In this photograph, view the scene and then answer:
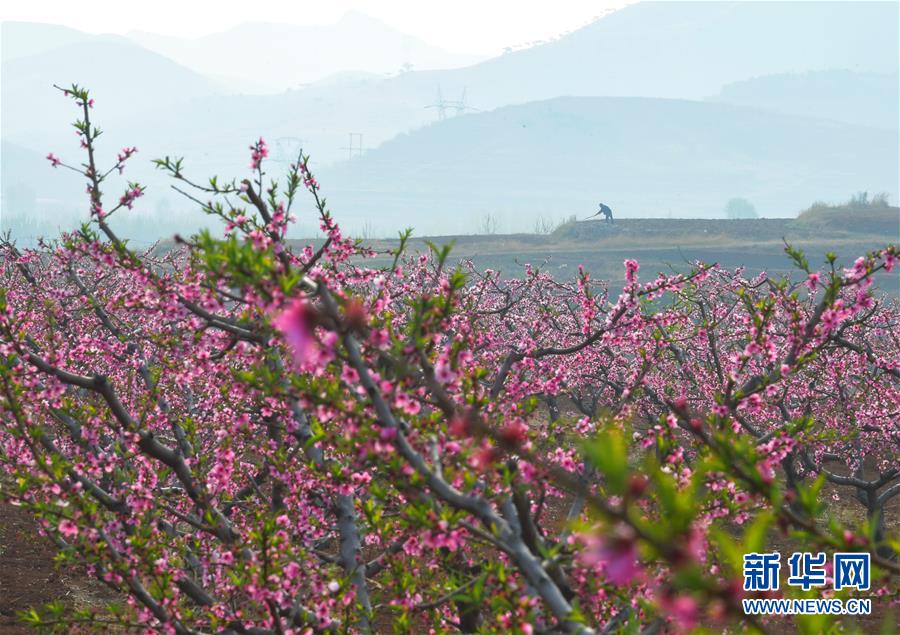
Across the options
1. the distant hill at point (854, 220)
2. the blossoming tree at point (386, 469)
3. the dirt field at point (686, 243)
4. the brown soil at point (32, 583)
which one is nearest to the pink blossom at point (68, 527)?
the blossoming tree at point (386, 469)

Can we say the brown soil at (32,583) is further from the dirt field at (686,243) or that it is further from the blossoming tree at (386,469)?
the dirt field at (686,243)

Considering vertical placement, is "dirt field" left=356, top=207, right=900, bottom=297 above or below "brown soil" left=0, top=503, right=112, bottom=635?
above


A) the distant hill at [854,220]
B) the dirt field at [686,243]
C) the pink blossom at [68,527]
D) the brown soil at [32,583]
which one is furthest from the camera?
the distant hill at [854,220]

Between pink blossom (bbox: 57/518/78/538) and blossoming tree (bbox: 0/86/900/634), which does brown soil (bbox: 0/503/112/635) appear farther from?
pink blossom (bbox: 57/518/78/538)

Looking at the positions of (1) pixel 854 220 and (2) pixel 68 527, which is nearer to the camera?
(2) pixel 68 527

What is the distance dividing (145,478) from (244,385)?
12.5 feet

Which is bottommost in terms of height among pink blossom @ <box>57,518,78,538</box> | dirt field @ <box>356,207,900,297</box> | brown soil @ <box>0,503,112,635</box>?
brown soil @ <box>0,503,112,635</box>

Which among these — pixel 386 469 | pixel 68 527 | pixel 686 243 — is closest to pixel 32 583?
pixel 68 527

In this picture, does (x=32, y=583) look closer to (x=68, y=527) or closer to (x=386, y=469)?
(x=68, y=527)

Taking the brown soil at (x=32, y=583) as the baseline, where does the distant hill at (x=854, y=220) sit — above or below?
above

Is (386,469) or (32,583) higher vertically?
(386,469)

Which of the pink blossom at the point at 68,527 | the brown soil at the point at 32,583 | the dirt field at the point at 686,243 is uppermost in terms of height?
the dirt field at the point at 686,243

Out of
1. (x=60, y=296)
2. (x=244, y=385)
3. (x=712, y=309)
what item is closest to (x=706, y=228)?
(x=712, y=309)

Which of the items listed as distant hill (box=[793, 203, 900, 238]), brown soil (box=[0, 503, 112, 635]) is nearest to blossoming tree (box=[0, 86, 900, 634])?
brown soil (box=[0, 503, 112, 635])
